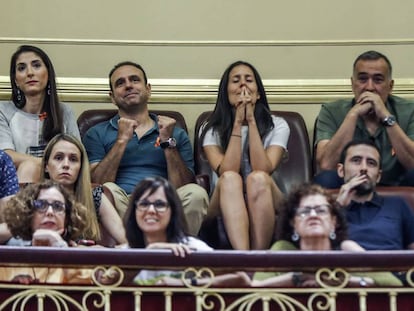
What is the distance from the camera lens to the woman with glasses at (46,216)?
3.17 meters

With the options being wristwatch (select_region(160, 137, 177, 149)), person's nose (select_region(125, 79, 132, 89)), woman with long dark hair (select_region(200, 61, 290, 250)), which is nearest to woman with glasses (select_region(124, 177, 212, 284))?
woman with long dark hair (select_region(200, 61, 290, 250))

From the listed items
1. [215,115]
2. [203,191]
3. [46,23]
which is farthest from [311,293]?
[46,23]

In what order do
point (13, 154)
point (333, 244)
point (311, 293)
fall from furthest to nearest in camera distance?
point (13, 154) → point (333, 244) → point (311, 293)

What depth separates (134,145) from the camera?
13.3 ft

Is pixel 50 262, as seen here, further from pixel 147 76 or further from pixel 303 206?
pixel 147 76

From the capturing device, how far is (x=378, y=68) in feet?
13.3

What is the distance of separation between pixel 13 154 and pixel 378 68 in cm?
117

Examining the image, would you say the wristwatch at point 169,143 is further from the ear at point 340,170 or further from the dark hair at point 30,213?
the dark hair at point 30,213

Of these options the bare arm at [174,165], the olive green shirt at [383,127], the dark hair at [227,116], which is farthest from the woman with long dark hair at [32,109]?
the olive green shirt at [383,127]

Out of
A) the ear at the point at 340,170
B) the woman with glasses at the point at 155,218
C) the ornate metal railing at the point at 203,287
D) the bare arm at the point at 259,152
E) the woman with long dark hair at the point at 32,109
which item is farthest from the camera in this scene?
the woman with long dark hair at the point at 32,109

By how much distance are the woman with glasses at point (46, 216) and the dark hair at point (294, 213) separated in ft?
1.68

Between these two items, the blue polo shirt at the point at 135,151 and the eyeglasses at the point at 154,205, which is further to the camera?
the blue polo shirt at the point at 135,151

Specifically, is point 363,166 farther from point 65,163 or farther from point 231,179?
point 65,163

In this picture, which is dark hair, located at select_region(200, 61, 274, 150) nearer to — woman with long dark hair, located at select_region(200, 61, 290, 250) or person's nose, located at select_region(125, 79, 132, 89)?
woman with long dark hair, located at select_region(200, 61, 290, 250)
